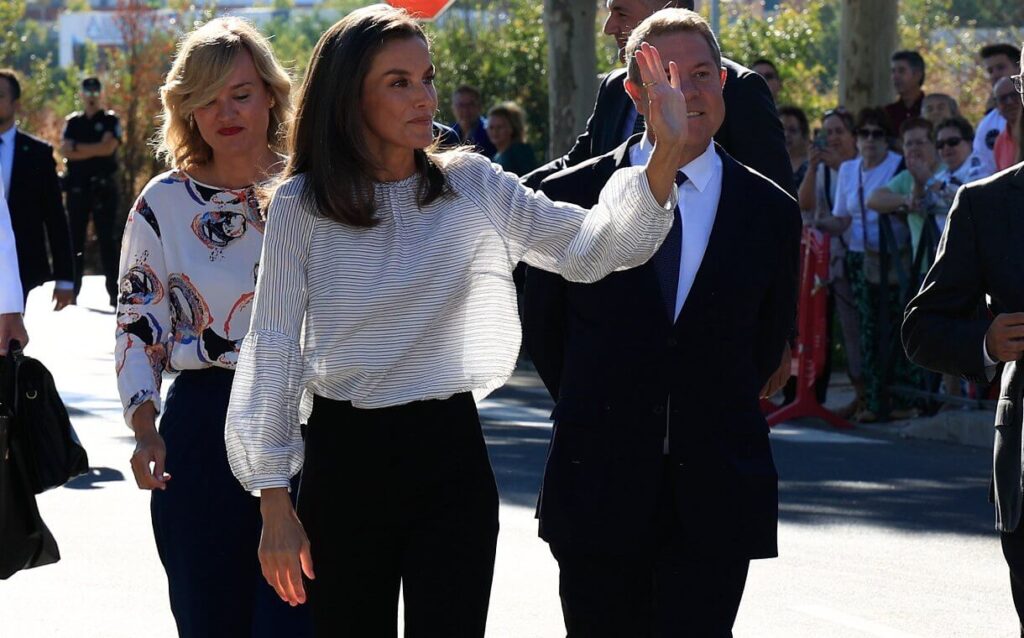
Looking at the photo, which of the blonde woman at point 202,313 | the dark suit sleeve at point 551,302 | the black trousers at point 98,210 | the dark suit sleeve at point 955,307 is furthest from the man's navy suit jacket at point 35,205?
the black trousers at point 98,210

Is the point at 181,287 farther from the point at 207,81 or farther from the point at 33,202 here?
the point at 33,202

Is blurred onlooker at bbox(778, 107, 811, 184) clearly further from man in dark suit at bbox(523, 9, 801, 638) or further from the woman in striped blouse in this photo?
the woman in striped blouse

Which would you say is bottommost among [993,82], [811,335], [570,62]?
[811,335]

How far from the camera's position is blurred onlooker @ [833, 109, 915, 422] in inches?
504

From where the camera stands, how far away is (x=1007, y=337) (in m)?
4.38

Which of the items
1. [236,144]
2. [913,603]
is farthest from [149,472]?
[913,603]

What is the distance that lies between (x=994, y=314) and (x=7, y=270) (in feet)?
10.2

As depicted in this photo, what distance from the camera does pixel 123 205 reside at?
2978 cm

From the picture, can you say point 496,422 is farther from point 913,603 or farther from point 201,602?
point 201,602

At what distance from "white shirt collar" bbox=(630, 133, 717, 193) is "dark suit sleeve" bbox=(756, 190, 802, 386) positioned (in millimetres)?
177

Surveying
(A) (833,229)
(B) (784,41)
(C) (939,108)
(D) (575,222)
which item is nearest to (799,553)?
(D) (575,222)

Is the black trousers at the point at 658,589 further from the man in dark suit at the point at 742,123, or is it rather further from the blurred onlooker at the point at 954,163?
the blurred onlooker at the point at 954,163

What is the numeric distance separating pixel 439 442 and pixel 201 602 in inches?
38.5

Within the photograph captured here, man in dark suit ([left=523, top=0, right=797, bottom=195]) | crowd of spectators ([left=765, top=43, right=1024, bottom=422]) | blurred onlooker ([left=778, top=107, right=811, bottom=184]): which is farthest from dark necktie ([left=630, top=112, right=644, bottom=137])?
blurred onlooker ([left=778, top=107, right=811, bottom=184])
